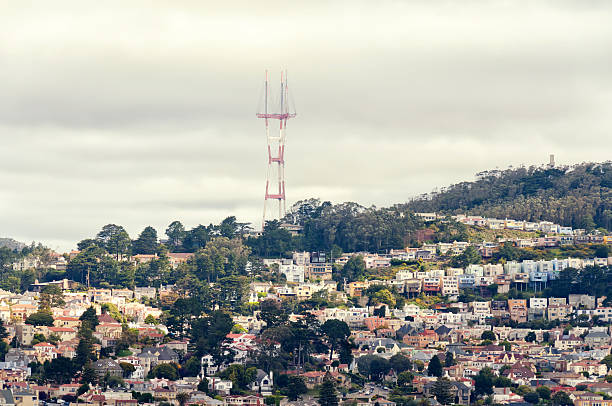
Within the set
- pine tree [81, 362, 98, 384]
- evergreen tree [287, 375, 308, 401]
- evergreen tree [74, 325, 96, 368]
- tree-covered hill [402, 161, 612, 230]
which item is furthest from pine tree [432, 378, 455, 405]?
tree-covered hill [402, 161, 612, 230]

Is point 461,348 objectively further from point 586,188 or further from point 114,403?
point 586,188

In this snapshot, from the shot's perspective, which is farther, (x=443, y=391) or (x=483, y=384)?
(x=483, y=384)

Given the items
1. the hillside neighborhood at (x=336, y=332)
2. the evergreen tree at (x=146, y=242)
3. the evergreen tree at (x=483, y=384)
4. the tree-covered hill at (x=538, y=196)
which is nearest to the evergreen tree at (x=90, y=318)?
the hillside neighborhood at (x=336, y=332)

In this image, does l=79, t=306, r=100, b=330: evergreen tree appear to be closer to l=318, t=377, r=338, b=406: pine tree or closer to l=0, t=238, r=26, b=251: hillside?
l=318, t=377, r=338, b=406: pine tree

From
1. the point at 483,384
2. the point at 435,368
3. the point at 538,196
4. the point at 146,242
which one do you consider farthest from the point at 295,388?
the point at 538,196

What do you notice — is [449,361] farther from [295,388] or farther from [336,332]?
[295,388]

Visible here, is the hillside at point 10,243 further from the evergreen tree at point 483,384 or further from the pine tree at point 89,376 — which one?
the evergreen tree at point 483,384
